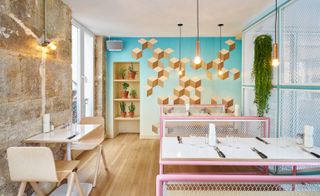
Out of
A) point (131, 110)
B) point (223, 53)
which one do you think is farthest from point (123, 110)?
point (223, 53)

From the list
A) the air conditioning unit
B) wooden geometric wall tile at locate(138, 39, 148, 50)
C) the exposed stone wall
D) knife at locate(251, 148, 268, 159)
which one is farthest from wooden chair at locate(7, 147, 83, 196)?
wooden geometric wall tile at locate(138, 39, 148, 50)

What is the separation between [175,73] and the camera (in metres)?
6.13

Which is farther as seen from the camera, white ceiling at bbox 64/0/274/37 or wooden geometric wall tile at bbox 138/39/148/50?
wooden geometric wall tile at bbox 138/39/148/50

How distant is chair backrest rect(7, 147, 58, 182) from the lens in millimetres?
2010

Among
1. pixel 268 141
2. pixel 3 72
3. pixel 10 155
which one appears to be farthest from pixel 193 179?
pixel 3 72

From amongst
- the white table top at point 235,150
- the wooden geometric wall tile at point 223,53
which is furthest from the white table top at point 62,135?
the wooden geometric wall tile at point 223,53

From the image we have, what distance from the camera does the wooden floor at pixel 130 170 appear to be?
3.10m

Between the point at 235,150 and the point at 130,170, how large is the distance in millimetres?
2032

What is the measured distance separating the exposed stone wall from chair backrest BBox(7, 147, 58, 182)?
0.24 metres

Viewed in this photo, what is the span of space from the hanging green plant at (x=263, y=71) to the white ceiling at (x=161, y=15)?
61 cm

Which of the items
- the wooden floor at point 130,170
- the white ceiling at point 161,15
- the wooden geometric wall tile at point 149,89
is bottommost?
the wooden floor at point 130,170

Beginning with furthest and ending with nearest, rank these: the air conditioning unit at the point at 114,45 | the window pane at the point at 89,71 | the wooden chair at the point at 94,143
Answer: the air conditioning unit at the point at 114,45 < the window pane at the point at 89,71 < the wooden chair at the point at 94,143

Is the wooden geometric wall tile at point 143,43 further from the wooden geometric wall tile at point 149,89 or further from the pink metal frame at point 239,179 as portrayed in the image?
the pink metal frame at point 239,179

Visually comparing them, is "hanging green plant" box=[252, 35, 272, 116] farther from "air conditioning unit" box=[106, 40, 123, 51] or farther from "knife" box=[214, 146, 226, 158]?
"air conditioning unit" box=[106, 40, 123, 51]
